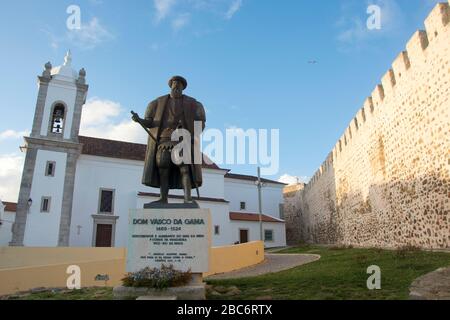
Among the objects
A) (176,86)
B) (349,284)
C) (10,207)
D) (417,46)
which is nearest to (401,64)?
(417,46)

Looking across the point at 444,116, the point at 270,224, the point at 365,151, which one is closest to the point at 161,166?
the point at 444,116

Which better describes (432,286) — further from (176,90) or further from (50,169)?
(50,169)

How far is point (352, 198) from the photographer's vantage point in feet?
60.6

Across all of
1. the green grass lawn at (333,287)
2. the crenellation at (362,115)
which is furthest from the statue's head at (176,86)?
the crenellation at (362,115)

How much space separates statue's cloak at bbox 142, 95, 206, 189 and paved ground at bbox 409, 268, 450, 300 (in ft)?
11.5

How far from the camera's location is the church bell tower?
21.1 m

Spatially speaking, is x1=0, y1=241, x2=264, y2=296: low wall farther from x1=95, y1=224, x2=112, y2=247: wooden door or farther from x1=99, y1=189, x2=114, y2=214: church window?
x1=99, y1=189, x2=114, y2=214: church window

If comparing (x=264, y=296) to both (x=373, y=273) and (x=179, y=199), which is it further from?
(x=179, y=199)

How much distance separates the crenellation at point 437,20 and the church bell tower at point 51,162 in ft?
65.4

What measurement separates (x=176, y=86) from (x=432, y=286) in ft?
16.5

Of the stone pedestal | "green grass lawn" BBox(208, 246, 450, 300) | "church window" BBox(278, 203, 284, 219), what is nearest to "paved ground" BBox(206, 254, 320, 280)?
"green grass lawn" BBox(208, 246, 450, 300)

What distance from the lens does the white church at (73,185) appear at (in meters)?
21.4

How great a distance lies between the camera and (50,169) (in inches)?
885
